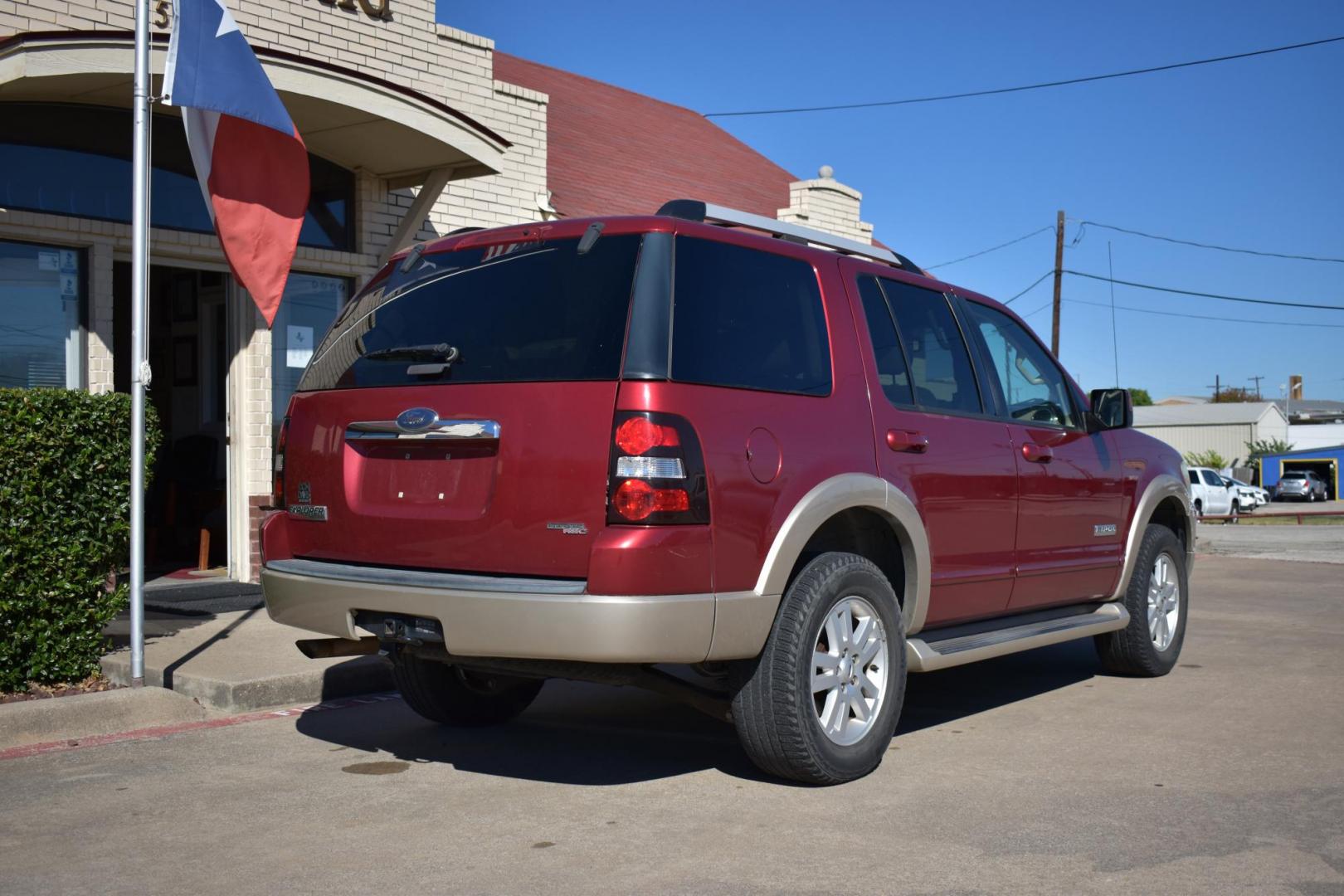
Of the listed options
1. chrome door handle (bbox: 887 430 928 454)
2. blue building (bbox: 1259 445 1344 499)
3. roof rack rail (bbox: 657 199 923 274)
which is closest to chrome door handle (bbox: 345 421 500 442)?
roof rack rail (bbox: 657 199 923 274)

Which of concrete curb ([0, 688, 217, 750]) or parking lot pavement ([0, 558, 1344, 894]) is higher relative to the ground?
concrete curb ([0, 688, 217, 750])

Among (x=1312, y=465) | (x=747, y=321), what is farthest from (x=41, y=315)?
(x=1312, y=465)

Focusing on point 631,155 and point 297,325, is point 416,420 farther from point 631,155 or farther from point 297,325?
point 631,155

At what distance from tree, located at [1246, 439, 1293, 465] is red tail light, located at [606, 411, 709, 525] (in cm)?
8260

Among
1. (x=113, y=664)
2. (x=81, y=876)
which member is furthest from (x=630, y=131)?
(x=81, y=876)

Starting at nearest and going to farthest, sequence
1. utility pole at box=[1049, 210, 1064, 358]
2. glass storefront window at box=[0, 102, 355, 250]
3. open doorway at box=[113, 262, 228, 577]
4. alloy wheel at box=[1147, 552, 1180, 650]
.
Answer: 1. alloy wheel at box=[1147, 552, 1180, 650]
2. glass storefront window at box=[0, 102, 355, 250]
3. open doorway at box=[113, 262, 228, 577]
4. utility pole at box=[1049, 210, 1064, 358]

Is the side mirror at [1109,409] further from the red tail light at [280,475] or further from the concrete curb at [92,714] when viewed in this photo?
the concrete curb at [92,714]

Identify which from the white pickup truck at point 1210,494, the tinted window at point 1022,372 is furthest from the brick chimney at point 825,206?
the white pickup truck at point 1210,494

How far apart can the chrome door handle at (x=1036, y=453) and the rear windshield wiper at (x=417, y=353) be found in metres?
2.88

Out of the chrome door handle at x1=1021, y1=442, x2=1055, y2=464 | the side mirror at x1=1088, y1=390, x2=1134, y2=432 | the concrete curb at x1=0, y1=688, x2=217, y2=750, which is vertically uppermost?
the side mirror at x1=1088, y1=390, x2=1134, y2=432

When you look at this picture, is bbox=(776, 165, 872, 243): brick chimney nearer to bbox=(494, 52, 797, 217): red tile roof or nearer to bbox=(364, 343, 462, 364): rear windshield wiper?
bbox=(494, 52, 797, 217): red tile roof

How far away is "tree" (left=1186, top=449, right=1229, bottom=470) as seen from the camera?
7881 centimetres

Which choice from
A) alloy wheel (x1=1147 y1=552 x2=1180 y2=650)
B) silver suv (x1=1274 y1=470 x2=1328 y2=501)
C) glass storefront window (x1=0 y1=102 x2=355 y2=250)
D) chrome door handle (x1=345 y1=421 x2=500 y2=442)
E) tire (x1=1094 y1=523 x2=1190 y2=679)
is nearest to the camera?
chrome door handle (x1=345 y1=421 x2=500 y2=442)

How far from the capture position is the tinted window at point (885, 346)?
5805mm
